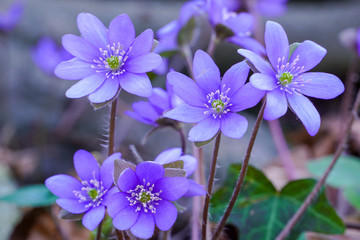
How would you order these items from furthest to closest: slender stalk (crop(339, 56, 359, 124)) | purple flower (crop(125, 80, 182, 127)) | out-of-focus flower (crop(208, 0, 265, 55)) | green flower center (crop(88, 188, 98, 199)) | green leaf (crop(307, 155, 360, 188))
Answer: slender stalk (crop(339, 56, 359, 124)) → green leaf (crop(307, 155, 360, 188)) → out-of-focus flower (crop(208, 0, 265, 55)) → purple flower (crop(125, 80, 182, 127)) → green flower center (crop(88, 188, 98, 199))

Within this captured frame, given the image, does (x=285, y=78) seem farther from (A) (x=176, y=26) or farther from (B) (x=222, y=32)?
(A) (x=176, y=26)

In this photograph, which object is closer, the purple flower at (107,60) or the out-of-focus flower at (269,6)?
the purple flower at (107,60)

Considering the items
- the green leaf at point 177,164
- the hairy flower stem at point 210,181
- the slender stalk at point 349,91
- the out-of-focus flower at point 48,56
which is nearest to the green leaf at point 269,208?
the hairy flower stem at point 210,181

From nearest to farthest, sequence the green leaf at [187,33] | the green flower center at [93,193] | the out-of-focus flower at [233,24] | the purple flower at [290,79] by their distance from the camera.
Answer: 1. the purple flower at [290,79]
2. the green flower center at [93,193]
3. the out-of-focus flower at [233,24]
4. the green leaf at [187,33]

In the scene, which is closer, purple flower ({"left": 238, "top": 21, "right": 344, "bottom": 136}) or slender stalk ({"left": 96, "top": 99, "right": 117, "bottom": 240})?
purple flower ({"left": 238, "top": 21, "right": 344, "bottom": 136})

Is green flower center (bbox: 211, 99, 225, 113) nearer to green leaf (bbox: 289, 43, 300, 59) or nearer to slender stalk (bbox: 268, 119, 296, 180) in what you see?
green leaf (bbox: 289, 43, 300, 59)

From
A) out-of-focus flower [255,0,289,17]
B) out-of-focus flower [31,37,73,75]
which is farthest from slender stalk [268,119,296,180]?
out-of-focus flower [31,37,73,75]

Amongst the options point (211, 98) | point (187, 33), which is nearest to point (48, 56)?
point (187, 33)

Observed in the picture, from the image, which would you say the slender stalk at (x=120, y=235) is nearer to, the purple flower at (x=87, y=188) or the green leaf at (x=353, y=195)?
the purple flower at (x=87, y=188)
